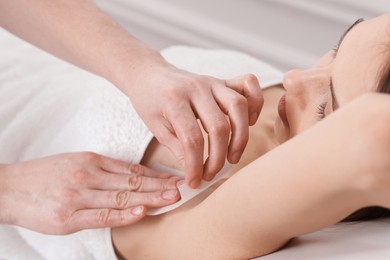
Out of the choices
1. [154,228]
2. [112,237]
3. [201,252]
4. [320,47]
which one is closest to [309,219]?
[201,252]

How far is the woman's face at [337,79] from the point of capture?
0.94 meters

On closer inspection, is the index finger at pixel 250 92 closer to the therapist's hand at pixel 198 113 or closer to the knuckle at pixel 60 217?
the therapist's hand at pixel 198 113

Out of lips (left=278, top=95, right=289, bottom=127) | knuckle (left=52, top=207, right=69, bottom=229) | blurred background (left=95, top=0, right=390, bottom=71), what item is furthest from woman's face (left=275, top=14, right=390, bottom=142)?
blurred background (left=95, top=0, right=390, bottom=71)

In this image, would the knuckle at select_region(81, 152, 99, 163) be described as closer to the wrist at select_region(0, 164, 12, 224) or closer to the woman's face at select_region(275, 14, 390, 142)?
the wrist at select_region(0, 164, 12, 224)

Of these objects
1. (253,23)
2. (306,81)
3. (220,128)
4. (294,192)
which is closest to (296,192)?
(294,192)

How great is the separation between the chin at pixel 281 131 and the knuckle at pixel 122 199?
269 millimetres

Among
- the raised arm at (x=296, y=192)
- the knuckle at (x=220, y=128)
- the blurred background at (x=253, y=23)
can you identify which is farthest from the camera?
the blurred background at (x=253, y=23)

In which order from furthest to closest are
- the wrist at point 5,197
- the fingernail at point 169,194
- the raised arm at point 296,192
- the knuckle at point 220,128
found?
the wrist at point 5,197 < the fingernail at point 169,194 < the knuckle at point 220,128 < the raised arm at point 296,192

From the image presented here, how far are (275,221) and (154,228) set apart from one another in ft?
0.99

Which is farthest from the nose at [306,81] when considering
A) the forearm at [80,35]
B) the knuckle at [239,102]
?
the forearm at [80,35]

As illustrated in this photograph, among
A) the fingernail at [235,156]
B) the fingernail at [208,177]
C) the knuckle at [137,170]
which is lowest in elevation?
the knuckle at [137,170]

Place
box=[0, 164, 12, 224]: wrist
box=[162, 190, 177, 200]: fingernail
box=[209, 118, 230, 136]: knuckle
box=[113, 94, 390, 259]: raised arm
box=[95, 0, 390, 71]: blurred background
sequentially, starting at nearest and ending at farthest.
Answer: box=[113, 94, 390, 259]: raised arm
box=[209, 118, 230, 136]: knuckle
box=[162, 190, 177, 200]: fingernail
box=[0, 164, 12, 224]: wrist
box=[95, 0, 390, 71]: blurred background

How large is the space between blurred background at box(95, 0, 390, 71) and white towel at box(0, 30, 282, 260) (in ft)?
1.53

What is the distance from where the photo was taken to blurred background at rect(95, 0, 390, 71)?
72.1 inches
